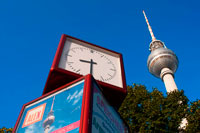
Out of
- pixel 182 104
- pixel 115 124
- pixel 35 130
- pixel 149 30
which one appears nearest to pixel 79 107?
pixel 35 130

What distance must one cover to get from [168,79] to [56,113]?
3990 cm

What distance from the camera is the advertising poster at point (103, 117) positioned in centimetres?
197

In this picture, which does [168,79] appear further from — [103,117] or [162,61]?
[103,117]

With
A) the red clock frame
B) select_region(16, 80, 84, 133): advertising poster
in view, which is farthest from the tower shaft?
select_region(16, 80, 84, 133): advertising poster

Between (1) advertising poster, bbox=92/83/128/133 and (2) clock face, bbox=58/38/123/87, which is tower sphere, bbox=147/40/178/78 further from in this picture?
(1) advertising poster, bbox=92/83/128/133

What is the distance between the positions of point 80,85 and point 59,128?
54 cm

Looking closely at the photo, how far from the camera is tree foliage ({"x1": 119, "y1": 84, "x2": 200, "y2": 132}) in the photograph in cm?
1673

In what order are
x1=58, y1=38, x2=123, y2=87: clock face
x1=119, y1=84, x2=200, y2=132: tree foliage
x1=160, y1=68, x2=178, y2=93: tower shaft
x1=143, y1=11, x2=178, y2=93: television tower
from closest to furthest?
1. x1=58, y1=38, x2=123, y2=87: clock face
2. x1=119, y1=84, x2=200, y2=132: tree foliage
3. x1=160, y1=68, x2=178, y2=93: tower shaft
4. x1=143, y1=11, x2=178, y2=93: television tower

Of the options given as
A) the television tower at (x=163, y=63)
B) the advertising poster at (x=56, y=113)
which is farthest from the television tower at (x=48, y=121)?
the television tower at (x=163, y=63)

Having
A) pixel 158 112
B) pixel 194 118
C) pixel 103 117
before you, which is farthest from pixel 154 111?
pixel 103 117

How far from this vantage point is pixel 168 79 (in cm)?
3947

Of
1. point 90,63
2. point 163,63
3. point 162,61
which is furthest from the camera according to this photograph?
point 162,61

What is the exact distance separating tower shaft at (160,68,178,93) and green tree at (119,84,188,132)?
668 inches

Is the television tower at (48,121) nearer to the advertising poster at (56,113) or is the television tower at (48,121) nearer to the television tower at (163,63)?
the advertising poster at (56,113)
